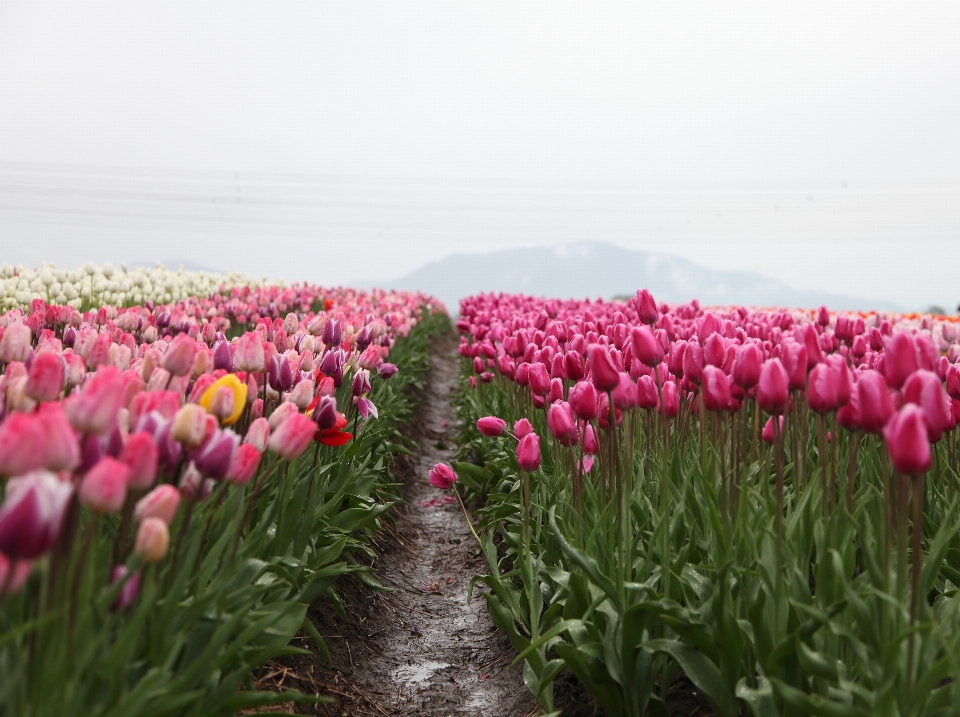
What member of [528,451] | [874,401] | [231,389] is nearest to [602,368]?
[528,451]

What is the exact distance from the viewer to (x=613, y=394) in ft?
11.7

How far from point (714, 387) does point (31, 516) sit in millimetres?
2545

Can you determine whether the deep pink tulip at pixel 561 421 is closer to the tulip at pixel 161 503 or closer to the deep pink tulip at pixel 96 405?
the tulip at pixel 161 503

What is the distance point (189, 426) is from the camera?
2.22m

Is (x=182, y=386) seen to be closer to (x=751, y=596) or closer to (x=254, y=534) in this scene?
(x=254, y=534)

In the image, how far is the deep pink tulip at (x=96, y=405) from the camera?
75.9 inches

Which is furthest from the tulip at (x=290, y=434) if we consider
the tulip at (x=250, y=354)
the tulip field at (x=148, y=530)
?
the tulip at (x=250, y=354)

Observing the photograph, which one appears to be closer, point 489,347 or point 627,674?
point 627,674

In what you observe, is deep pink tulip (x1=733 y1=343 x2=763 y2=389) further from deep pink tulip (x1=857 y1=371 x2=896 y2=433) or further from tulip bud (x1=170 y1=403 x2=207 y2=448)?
tulip bud (x1=170 y1=403 x2=207 y2=448)

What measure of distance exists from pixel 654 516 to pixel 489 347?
369 cm

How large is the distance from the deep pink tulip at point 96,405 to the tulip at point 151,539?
0.27 metres

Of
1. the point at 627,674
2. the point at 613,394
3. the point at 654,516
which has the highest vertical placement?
the point at 613,394

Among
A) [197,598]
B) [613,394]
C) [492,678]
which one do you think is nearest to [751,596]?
[613,394]

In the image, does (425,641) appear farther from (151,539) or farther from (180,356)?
(151,539)
